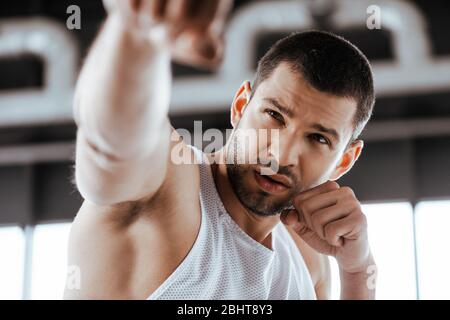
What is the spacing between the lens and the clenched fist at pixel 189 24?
0.36 m

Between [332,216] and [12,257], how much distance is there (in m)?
2.83

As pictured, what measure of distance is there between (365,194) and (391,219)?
0.59ft

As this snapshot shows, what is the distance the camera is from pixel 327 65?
949 mm

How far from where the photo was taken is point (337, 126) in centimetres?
96

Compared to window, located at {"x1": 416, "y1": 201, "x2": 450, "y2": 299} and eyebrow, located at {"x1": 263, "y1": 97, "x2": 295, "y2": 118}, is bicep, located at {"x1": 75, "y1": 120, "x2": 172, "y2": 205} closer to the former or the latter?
eyebrow, located at {"x1": 263, "y1": 97, "x2": 295, "y2": 118}

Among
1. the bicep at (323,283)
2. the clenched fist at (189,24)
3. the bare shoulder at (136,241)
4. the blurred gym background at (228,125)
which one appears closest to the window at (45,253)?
the blurred gym background at (228,125)

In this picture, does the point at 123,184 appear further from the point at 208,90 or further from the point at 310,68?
the point at 208,90

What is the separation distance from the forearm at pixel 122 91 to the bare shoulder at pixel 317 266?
2.41ft

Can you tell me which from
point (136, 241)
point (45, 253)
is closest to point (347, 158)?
point (136, 241)

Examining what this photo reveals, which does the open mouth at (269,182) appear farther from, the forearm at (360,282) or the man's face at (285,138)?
the forearm at (360,282)

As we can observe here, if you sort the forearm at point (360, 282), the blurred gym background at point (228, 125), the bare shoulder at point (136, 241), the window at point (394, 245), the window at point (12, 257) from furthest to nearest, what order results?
the window at point (12, 257) < the window at point (394, 245) < the blurred gym background at point (228, 125) < the forearm at point (360, 282) < the bare shoulder at point (136, 241)

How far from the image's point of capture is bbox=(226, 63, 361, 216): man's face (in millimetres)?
901

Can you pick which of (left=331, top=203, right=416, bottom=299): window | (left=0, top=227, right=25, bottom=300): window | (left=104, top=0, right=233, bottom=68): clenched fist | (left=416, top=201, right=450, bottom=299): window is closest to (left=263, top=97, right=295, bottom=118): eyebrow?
(left=104, top=0, right=233, bottom=68): clenched fist
